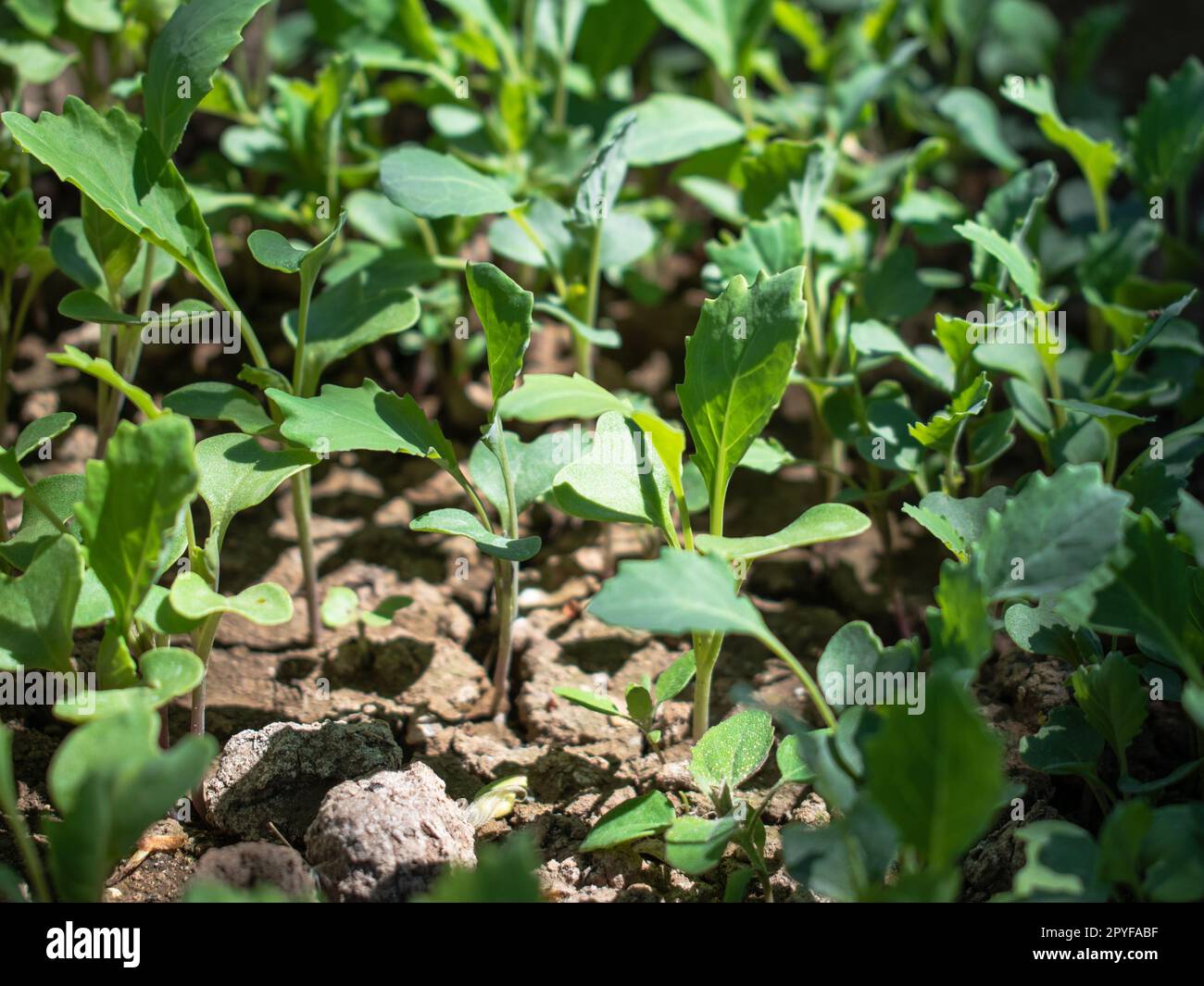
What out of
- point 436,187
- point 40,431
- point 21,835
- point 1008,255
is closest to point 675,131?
point 436,187

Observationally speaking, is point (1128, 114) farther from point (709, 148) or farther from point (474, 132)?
point (474, 132)

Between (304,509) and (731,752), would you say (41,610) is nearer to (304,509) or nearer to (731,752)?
(304,509)

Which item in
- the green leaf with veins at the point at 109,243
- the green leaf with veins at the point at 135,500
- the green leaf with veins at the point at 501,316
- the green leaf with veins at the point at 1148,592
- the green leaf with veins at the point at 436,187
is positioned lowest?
the green leaf with veins at the point at 1148,592

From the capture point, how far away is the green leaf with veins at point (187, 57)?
137 cm

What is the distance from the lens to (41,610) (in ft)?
3.89

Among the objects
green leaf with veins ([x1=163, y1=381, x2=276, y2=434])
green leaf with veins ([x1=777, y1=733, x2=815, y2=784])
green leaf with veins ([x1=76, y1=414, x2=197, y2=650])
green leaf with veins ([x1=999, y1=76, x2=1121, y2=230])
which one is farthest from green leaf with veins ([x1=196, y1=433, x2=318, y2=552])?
green leaf with veins ([x1=999, y1=76, x2=1121, y2=230])

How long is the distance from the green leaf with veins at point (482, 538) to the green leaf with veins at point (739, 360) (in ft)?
0.76

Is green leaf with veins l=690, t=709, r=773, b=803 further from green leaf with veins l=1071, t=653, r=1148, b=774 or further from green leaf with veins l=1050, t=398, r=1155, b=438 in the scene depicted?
green leaf with veins l=1050, t=398, r=1155, b=438

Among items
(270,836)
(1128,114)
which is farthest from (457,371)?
(1128,114)

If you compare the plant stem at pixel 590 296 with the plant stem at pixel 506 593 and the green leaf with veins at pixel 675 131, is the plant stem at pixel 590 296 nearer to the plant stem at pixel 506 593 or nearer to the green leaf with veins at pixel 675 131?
the green leaf with veins at pixel 675 131

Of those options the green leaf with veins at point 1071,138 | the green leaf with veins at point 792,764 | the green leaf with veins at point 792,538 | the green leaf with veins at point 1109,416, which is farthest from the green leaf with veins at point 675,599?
the green leaf with veins at point 1071,138

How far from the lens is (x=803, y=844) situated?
41.0 inches

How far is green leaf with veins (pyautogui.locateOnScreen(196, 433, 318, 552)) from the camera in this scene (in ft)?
4.22

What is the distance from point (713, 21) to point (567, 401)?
47.3 inches
